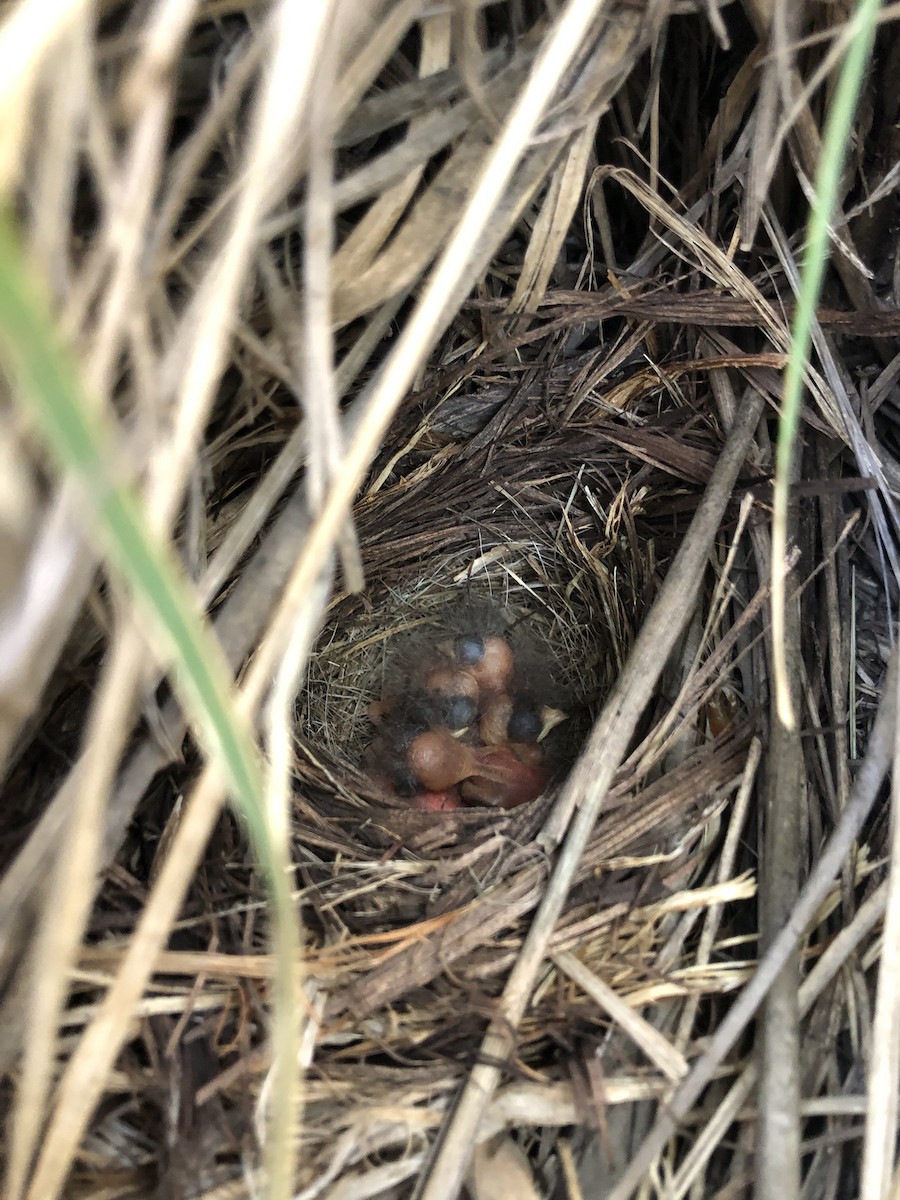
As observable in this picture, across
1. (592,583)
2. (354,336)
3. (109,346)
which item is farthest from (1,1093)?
(592,583)

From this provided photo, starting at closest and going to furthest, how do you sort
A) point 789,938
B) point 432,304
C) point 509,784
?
point 432,304, point 789,938, point 509,784

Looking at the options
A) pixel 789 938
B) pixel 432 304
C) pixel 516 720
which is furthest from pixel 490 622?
pixel 432 304

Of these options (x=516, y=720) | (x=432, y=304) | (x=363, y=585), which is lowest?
(x=516, y=720)

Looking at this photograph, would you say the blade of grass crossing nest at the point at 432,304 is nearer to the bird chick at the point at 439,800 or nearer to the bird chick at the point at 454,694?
the bird chick at the point at 439,800

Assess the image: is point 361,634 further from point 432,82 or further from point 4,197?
point 4,197

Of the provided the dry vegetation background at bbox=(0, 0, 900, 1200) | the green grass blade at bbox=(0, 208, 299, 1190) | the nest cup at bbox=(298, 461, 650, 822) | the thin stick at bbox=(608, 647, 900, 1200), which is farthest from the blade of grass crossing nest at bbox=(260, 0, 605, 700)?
the nest cup at bbox=(298, 461, 650, 822)

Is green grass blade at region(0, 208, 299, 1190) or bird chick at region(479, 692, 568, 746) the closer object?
green grass blade at region(0, 208, 299, 1190)

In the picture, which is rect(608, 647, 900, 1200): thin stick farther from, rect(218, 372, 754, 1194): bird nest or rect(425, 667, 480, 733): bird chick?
rect(425, 667, 480, 733): bird chick

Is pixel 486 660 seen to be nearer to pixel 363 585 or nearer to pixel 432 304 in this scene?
pixel 363 585

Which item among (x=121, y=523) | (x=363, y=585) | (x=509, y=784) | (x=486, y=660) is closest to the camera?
(x=121, y=523)
